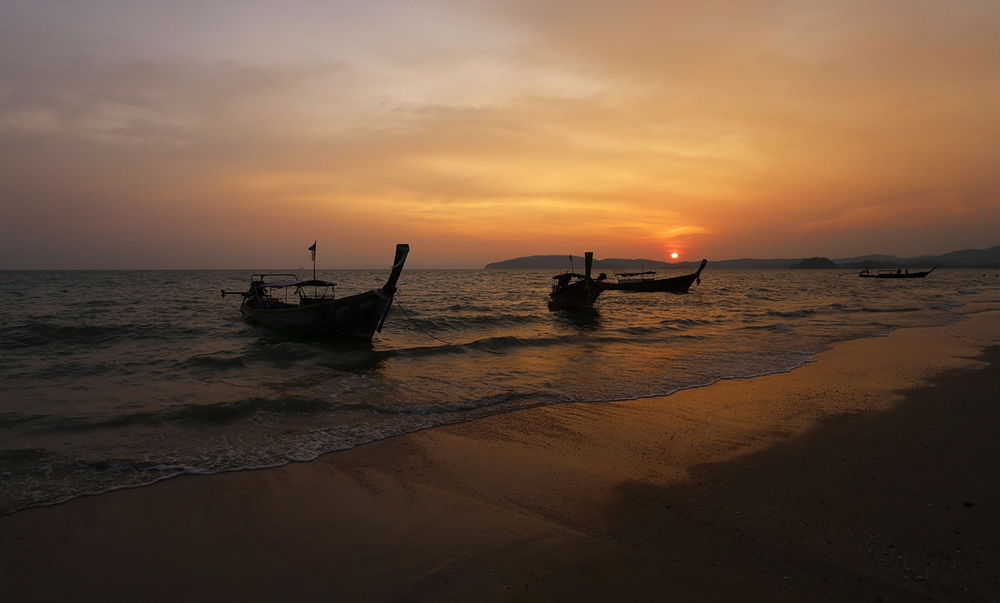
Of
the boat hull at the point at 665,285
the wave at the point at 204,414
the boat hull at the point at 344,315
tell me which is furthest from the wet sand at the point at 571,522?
the boat hull at the point at 665,285

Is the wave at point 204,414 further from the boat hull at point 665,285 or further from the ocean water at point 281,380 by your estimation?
the boat hull at point 665,285

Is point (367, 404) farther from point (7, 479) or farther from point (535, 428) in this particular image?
point (7, 479)

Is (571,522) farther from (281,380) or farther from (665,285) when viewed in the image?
(665,285)

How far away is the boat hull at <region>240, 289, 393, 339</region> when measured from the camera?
18.5m

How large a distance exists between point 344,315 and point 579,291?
56.2 feet

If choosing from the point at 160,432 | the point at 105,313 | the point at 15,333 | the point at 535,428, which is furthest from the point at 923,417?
the point at 105,313

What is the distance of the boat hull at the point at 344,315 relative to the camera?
18.5m

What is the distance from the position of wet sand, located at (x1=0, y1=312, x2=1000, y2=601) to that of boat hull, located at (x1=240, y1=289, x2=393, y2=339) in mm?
10738

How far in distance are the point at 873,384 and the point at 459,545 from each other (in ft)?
36.3

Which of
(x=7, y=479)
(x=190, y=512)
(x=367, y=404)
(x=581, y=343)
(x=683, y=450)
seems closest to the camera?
(x=190, y=512)

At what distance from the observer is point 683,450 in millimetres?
7258

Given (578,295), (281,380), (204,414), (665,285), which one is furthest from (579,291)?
(204,414)

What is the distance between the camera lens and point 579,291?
3200cm

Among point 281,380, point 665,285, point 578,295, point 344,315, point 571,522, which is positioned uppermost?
point 665,285
